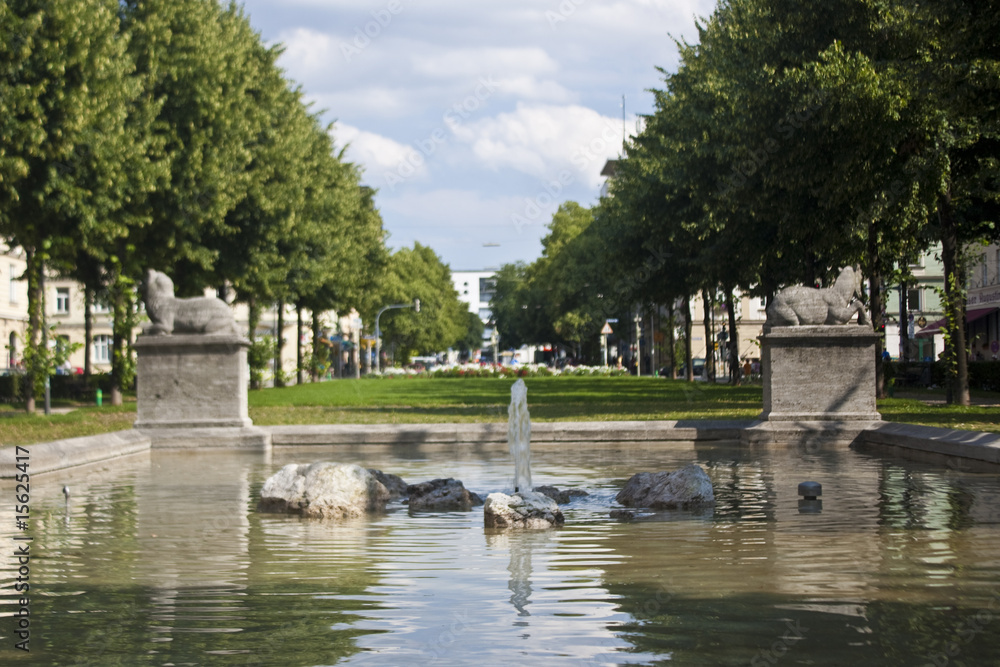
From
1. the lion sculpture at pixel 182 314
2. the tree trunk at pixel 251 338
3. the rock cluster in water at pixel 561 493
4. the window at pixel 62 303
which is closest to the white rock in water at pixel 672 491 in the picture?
the rock cluster in water at pixel 561 493

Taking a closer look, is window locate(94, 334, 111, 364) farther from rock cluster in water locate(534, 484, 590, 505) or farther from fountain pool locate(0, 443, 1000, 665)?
rock cluster in water locate(534, 484, 590, 505)

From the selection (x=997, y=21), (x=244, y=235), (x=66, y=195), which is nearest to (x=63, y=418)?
(x=66, y=195)

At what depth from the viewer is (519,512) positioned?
9234 mm

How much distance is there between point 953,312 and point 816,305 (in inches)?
303

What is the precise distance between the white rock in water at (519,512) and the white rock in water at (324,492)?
1.48 meters

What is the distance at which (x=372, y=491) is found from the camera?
418 inches

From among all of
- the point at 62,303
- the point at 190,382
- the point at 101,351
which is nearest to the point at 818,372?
the point at 190,382

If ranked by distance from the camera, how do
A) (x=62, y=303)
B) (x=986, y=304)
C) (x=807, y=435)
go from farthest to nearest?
(x=62, y=303)
(x=986, y=304)
(x=807, y=435)

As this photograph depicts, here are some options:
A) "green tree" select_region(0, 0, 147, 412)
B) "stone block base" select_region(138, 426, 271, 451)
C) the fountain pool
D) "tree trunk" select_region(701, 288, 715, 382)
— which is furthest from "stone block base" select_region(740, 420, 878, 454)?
"tree trunk" select_region(701, 288, 715, 382)

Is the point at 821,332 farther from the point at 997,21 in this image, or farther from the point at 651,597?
the point at 651,597

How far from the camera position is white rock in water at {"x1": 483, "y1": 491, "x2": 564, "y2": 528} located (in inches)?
361

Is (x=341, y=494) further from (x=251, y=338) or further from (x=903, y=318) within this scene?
(x=251, y=338)

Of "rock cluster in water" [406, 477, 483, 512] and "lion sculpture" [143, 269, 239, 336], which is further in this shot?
"lion sculpture" [143, 269, 239, 336]

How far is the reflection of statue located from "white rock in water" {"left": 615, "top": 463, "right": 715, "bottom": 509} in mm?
8452
